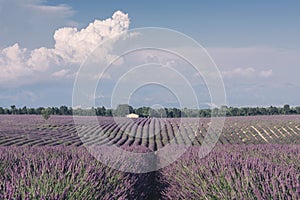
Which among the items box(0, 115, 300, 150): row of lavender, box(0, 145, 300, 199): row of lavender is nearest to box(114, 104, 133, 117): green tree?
box(0, 145, 300, 199): row of lavender

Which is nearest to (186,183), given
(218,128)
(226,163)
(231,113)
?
(226,163)

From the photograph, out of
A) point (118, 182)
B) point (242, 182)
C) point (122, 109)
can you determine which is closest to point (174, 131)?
point (122, 109)

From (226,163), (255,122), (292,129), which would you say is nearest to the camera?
(226,163)

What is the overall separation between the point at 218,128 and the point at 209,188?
41.4 metres

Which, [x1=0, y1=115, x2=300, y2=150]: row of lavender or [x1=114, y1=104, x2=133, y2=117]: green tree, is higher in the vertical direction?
[x1=114, y1=104, x2=133, y2=117]: green tree

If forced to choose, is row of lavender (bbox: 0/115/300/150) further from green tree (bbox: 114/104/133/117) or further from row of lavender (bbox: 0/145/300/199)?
row of lavender (bbox: 0/145/300/199)

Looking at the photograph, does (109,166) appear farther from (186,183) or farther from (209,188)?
(209,188)

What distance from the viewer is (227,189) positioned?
5906 mm

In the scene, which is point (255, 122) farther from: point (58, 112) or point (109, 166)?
point (58, 112)

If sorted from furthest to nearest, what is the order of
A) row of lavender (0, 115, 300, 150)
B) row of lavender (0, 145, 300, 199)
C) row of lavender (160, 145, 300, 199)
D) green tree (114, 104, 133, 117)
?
row of lavender (0, 115, 300, 150) → green tree (114, 104, 133, 117) → row of lavender (160, 145, 300, 199) → row of lavender (0, 145, 300, 199)

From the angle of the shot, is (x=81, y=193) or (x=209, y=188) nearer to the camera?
(x=81, y=193)

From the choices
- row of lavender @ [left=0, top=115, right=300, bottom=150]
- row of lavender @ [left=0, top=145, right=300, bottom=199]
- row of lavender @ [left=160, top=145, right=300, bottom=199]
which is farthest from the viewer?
row of lavender @ [left=0, top=115, right=300, bottom=150]

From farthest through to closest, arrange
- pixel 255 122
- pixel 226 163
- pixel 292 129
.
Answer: pixel 255 122
pixel 292 129
pixel 226 163

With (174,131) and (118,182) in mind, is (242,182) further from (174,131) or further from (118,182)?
(174,131)
